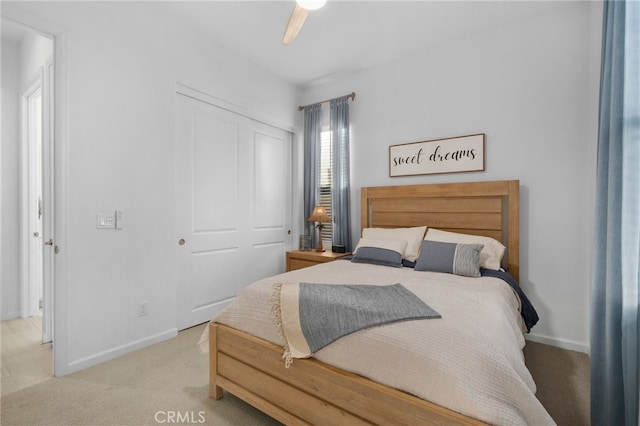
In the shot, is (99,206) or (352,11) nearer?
(99,206)

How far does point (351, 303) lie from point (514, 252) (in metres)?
1.98

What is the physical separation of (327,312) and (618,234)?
1.39 meters

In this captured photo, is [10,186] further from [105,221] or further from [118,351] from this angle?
[118,351]

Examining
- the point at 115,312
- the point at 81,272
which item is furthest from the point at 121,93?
→ the point at 115,312

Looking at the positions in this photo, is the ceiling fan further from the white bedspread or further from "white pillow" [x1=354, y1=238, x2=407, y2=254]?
"white pillow" [x1=354, y1=238, x2=407, y2=254]

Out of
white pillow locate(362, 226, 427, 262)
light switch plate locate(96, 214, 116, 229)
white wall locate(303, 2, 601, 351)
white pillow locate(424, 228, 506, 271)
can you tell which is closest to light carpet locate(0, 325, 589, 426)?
white wall locate(303, 2, 601, 351)

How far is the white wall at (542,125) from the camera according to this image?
2.54 metres

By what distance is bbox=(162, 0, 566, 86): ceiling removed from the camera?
8.48 feet

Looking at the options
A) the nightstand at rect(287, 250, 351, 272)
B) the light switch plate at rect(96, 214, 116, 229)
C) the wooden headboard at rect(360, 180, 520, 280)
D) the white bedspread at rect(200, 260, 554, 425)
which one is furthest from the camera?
the nightstand at rect(287, 250, 351, 272)

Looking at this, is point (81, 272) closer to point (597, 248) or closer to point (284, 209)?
point (284, 209)

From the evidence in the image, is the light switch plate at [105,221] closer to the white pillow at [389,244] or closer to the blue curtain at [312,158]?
the white pillow at [389,244]

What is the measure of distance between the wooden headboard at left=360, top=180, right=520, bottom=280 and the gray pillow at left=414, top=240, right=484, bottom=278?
0.51 meters

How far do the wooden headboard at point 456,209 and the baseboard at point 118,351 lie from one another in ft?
7.51

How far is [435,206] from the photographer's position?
3164 mm
